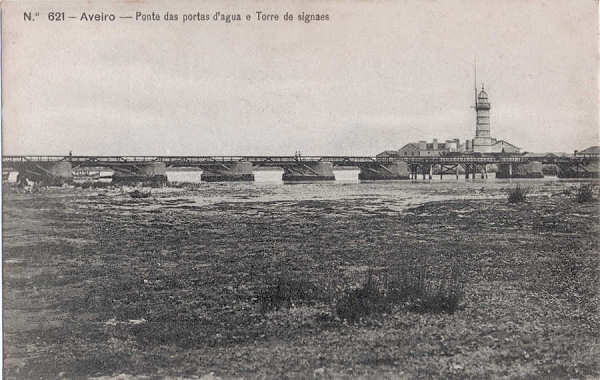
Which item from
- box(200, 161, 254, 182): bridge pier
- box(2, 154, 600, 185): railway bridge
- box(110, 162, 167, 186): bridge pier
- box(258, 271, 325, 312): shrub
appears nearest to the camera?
box(258, 271, 325, 312): shrub

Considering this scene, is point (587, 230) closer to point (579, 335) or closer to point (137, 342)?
point (579, 335)

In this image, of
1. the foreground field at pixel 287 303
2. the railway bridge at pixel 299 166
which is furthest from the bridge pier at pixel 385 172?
the foreground field at pixel 287 303

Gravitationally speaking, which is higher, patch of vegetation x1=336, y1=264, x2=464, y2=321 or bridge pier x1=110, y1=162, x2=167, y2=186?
bridge pier x1=110, y1=162, x2=167, y2=186

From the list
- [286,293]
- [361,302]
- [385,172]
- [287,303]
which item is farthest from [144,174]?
[361,302]

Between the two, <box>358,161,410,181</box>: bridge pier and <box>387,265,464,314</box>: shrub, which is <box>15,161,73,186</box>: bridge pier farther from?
<box>358,161,410,181</box>: bridge pier

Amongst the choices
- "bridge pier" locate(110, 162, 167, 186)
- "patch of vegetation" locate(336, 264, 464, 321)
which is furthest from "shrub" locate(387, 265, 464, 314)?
"bridge pier" locate(110, 162, 167, 186)

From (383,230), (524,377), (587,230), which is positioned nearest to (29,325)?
(524,377)

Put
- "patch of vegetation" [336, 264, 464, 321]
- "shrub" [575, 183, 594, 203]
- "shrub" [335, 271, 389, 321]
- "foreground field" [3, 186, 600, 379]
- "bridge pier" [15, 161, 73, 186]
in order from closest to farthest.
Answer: "foreground field" [3, 186, 600, 379]
"shrub" [335, 271, 389, 321]
"patch of vegetation" [336, 264, 464, 321]
"shrub" [575, 183, 594, 203]
"bridge pier" [15, 161, 73, 186]

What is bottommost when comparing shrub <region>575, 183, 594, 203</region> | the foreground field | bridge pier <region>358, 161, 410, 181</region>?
the foreground field
